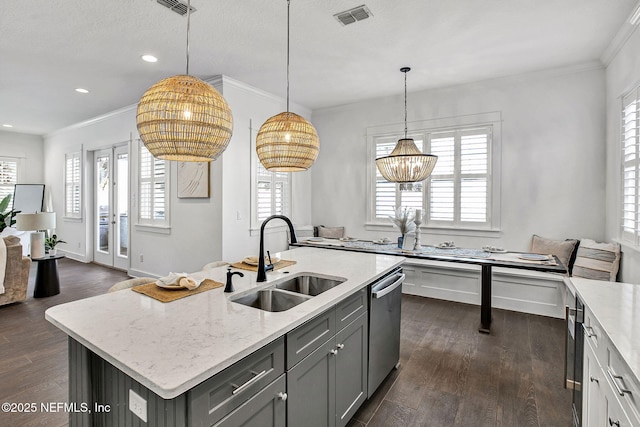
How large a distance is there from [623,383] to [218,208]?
407 centimetres

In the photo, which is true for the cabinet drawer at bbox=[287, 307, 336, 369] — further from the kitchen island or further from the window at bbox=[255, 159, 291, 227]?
the window at bbox=[255, 159, 291, 227]

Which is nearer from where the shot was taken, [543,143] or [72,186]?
[543,143]

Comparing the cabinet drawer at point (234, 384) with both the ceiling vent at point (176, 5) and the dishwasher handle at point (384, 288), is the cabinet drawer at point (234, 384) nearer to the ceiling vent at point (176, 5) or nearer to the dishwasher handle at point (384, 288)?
the dishwasher handle at point (384, 288)

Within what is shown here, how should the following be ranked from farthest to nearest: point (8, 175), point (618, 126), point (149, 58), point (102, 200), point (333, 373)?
point (8, 175), point (102, 200), point (149, 58), point (618, 126), point (333, 373)

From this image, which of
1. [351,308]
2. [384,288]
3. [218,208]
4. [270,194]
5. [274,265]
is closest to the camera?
[351,308]

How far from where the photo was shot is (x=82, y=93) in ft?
16.0

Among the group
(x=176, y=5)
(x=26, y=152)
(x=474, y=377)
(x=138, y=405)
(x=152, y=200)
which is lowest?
(x=474, y=377)

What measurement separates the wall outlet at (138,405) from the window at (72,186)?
24.4ft

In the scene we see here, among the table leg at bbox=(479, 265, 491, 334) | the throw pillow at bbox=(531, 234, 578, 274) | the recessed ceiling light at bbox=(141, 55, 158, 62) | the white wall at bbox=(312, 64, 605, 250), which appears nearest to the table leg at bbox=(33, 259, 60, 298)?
the recessed ceiling light at bbox=(141, 55, 158, 62)

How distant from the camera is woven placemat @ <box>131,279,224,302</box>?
1667mm

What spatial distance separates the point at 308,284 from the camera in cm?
227

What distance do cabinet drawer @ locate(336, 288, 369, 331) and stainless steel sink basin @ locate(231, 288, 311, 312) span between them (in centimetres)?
26

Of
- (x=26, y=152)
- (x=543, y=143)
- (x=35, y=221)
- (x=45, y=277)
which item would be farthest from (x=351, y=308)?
(x=26, y=152)

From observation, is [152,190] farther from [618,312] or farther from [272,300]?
[618,312]
